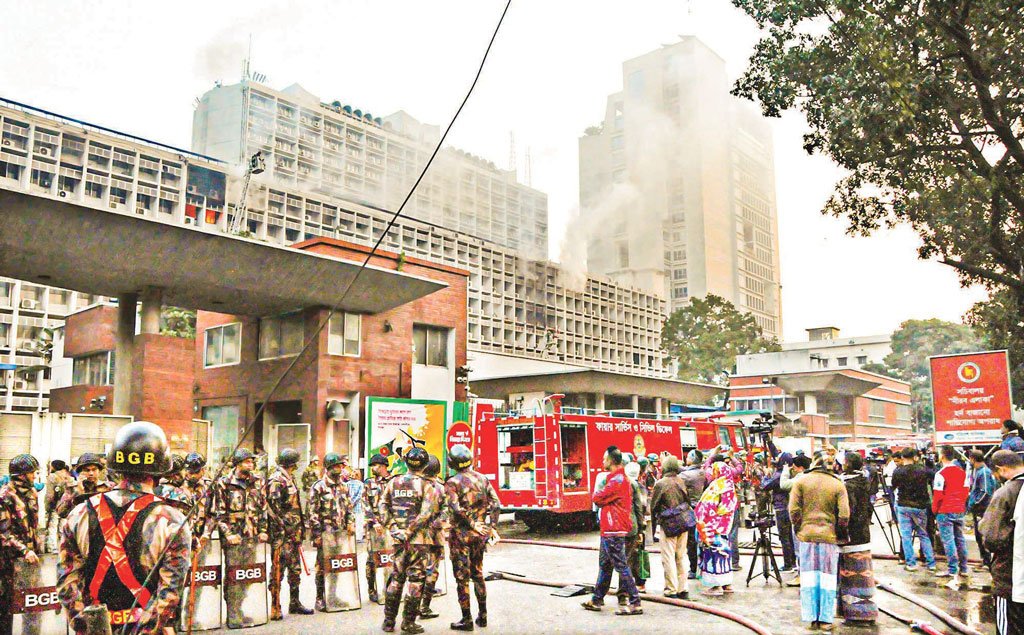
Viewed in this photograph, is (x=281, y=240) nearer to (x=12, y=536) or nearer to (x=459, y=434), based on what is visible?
(x=459, y=434)

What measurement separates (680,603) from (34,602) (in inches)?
282

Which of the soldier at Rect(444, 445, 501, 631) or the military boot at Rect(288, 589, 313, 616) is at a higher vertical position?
the soldier at Rect(444, 445, 501, 631)

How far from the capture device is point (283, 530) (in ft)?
31.1

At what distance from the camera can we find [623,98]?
7000 centimetres

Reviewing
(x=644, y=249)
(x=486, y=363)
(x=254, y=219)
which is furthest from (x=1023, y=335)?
(x=254, y=219)

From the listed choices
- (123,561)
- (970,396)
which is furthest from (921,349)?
(123,561)

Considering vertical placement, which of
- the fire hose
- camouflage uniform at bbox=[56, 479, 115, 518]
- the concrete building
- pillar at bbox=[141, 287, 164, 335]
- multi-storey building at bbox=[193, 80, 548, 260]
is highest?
multi-storey building at bbox=[193, 80, 548, 260]

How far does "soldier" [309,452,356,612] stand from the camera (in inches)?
389

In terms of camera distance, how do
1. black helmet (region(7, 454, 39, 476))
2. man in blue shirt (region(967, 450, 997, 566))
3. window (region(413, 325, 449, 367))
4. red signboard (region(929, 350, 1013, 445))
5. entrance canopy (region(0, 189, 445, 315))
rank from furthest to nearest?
window (region(413, 325, 449, 367)), entrance canopy (region(0, 189, 445, 315)), red signboard (region(929, 350, 1013, 445)), man in blue shirt (region(967, 450, 997, 566)), black helmet (region(7, 454, 39, 476))

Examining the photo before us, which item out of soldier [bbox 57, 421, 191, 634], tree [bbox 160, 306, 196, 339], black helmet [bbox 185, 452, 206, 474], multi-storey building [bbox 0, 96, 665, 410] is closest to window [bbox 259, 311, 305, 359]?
black helmet [bbox 185, 452, 206, 474]

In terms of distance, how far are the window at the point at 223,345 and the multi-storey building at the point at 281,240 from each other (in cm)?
2588

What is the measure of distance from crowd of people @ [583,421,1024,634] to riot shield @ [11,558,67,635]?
5898 mm

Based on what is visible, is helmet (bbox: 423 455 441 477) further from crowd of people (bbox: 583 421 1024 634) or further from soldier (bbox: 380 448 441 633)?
crowd of people (bbox: 583 421 1024 634)

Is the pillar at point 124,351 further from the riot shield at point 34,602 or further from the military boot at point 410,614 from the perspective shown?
the military boot at point 410,614
